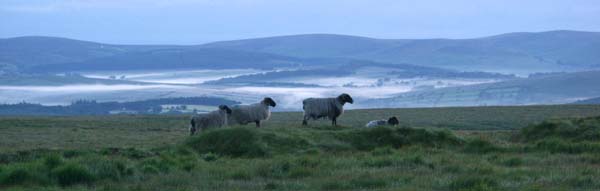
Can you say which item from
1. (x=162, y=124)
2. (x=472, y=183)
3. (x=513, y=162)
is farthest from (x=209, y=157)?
(x=162, y=124)

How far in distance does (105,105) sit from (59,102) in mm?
10138

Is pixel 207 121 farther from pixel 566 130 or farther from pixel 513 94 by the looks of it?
pixel 513 94

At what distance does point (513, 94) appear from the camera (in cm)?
11044

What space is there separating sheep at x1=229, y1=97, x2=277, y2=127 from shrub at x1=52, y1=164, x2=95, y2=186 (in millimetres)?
14496

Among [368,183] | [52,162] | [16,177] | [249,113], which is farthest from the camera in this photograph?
[249,113]

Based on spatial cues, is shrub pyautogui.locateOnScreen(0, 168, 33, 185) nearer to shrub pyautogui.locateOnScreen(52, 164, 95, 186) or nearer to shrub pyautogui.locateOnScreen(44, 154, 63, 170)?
shrub pyautogui.locateOnScreen(52, 164, 95, 186)

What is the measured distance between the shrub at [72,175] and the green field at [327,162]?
15mm

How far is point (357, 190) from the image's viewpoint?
13.4 metres

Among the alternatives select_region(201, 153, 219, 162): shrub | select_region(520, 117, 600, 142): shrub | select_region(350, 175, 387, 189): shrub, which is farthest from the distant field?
select_region(350, 175, 387, 189): shrub

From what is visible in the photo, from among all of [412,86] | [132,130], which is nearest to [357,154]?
[132,130]

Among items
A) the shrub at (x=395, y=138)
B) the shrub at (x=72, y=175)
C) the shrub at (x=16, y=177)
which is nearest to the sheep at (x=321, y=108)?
the shrub at (x=395, y=138)

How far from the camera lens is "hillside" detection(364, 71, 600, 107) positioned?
344ft

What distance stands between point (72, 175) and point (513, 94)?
99543 mm

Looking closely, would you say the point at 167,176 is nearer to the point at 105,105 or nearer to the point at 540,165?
the point at 540,165
